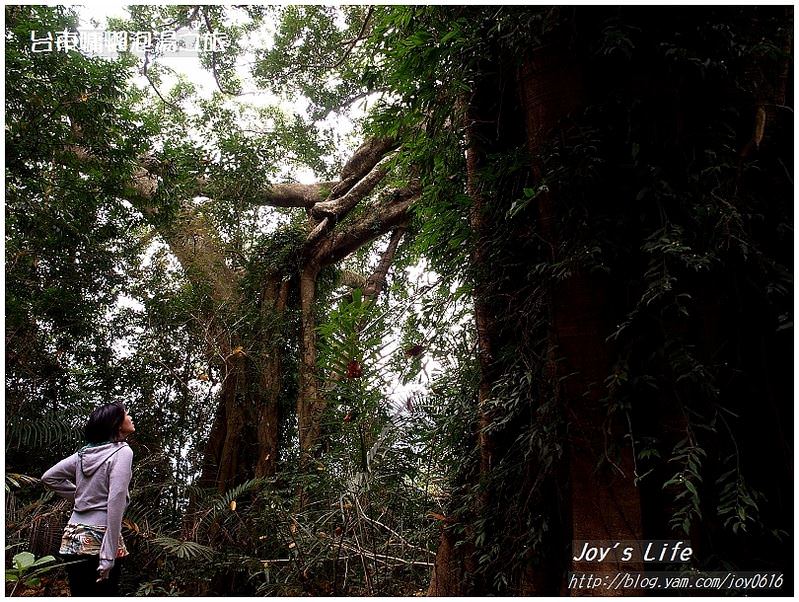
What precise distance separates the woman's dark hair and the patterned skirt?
1.20 ft

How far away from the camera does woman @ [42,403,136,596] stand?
8.25ft

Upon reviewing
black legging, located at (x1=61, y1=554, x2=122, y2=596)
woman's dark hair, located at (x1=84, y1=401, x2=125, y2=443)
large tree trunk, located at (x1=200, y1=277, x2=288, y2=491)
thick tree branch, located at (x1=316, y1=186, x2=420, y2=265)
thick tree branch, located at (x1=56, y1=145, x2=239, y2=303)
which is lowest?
black legging, located at (x1=61, y1=554, x2=122, y2=596)

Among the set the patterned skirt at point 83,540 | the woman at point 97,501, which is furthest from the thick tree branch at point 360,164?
the patterned skirt at point 83,540

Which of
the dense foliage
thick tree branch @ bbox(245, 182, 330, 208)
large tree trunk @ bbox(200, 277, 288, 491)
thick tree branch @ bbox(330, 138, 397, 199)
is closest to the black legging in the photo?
the dense foliage

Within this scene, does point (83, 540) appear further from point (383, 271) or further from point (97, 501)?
point (383, 271)

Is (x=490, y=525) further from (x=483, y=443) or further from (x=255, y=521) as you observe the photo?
(x=255, y=521)

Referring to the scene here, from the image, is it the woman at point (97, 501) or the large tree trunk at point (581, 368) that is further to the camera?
the woman at point (97, 501)

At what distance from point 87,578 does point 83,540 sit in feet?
0.58

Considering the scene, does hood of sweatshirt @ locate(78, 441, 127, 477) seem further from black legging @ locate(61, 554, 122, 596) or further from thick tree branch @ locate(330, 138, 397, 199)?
thick tree branch @ locate(330, 138, 397, 199)

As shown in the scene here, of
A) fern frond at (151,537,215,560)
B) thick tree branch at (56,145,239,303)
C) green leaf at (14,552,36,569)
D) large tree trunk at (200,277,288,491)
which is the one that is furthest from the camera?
thick tree branch at (56,145,239,303)

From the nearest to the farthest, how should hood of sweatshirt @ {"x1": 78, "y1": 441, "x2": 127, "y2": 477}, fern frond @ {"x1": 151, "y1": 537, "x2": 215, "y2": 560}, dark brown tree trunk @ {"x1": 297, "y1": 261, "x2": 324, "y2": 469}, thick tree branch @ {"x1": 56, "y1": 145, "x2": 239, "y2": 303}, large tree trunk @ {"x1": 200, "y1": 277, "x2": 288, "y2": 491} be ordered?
hood of sweatshirt @ {"x1": 78, "y1": 441, "x2": 127, "y2": 477} < fern frond @ {"x1": 151, "y1": 537, "x2": 215, "y2": 560} < dark brown tree trunk @ {"x1": 297, "y1": 261, "x2": 324, "y2": 469} < large tree trunk @ {"x1": 200, "y1": 277, "x2": 288, "y2": 491} < thick tree branch @ {"x1": 56, "y1": 145, "x2": 239, "y2": 303}

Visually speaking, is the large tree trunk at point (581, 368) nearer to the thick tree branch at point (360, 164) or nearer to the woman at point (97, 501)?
the woman at point (97, 501)

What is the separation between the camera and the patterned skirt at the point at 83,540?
2521mm

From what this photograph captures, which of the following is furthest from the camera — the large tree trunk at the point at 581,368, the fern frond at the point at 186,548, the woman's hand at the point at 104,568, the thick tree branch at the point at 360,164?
the thick tree branch at the point at 360,164
